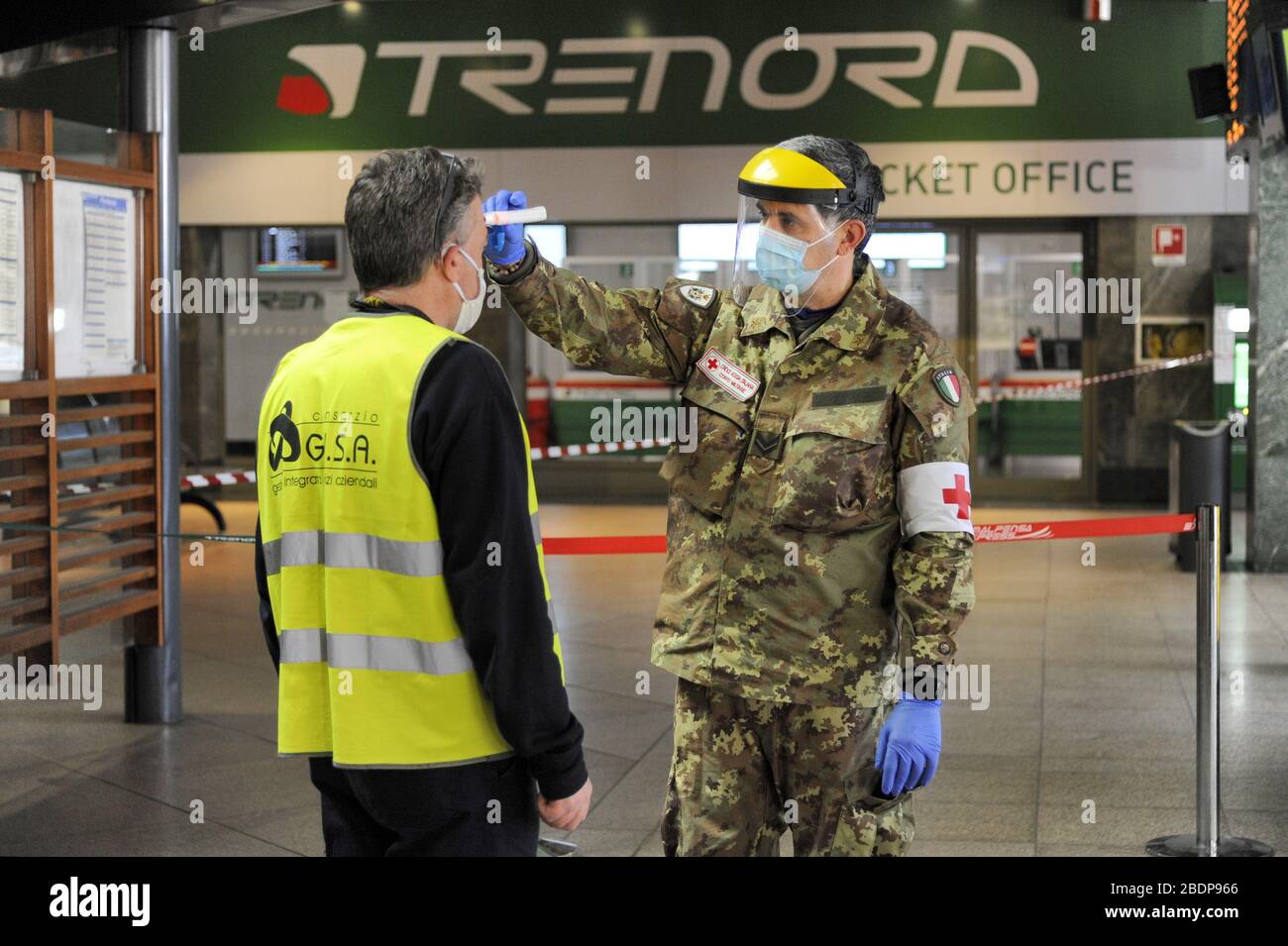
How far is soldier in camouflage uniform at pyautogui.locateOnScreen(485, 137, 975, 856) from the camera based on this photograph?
3164 millimetres

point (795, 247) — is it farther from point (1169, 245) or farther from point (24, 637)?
point (1169, 245)

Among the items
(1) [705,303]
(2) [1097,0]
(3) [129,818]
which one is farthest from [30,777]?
(2) [1097,0]

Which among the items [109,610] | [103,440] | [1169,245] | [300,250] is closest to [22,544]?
[109,610]

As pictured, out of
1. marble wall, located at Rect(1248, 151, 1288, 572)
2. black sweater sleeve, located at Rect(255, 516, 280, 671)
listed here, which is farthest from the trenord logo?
black sweater sleeve, located at Rect(255, 516, 280, 671)

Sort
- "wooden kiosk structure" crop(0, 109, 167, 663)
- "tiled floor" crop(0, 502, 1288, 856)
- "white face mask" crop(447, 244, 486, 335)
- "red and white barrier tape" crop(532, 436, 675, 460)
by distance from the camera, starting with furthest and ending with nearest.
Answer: "red and white barrier tape" crop(532, 436, 675, 460), "wooden kiosk structure" crop(0, 109, 167, 663), "tiled floor" crop(0, 502, 1288, 856), "white face mask" crop(447, 244, 486, 335)

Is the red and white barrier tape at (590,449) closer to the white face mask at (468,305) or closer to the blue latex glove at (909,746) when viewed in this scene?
the blue latex glove at (909,746)

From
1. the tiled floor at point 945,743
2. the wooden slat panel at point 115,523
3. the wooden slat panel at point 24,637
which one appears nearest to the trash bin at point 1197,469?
the tiled floor at point 945,743

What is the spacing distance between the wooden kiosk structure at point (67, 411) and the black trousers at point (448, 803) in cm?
358

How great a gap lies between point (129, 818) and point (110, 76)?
1246cm

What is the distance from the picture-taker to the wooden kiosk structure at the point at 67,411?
6.16 metres

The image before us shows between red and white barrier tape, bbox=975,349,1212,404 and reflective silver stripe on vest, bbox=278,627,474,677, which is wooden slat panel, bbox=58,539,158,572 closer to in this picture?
reflective silver stripe on vest, bbox=278,627,474,677

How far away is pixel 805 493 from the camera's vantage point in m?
3.18
